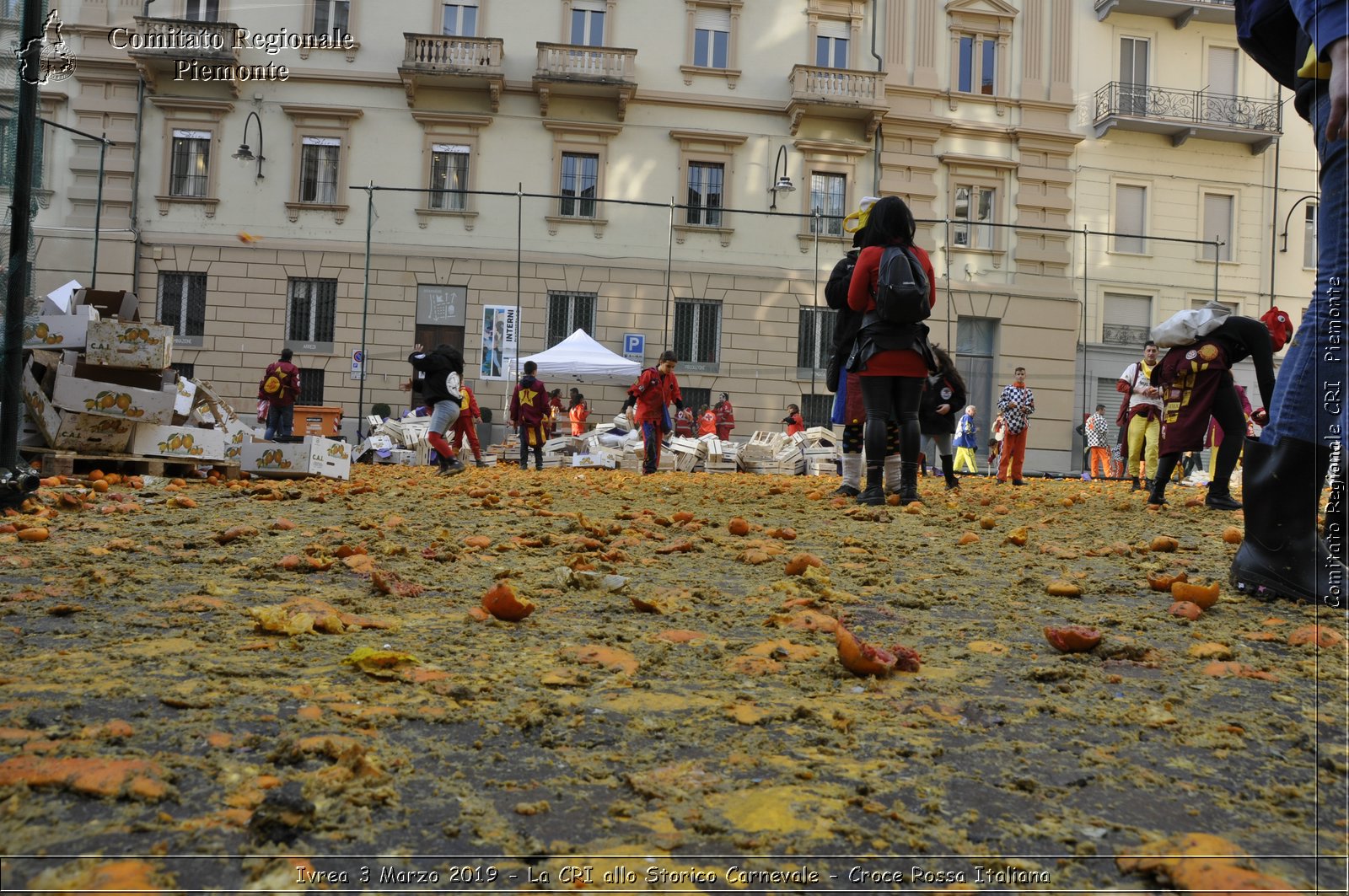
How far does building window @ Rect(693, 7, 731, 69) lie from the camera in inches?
1061

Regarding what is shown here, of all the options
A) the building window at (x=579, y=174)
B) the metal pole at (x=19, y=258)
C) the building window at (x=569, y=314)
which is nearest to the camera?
the metal pole at (x=19, y=258)

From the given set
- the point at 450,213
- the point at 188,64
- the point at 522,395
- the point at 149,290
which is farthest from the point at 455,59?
the point at 522,395

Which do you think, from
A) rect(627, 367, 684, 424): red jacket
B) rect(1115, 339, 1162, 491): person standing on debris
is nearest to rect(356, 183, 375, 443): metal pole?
rect(627, 367, 684, 424): red jacket

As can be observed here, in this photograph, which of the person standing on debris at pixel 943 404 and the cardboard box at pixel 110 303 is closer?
the cardboard box at pixel 110 303

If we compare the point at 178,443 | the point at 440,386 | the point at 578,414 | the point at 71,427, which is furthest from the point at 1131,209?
the point at 71,427

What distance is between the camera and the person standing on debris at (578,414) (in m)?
22.6

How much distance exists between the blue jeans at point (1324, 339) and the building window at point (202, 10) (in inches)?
1135

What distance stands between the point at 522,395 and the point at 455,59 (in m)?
12.5

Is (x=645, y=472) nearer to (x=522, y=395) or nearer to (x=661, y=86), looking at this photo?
(x=522, y=395)

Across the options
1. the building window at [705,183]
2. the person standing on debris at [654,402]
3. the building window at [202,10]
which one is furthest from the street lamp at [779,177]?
the building window at [202,10]

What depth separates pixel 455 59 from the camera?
25.4 meters

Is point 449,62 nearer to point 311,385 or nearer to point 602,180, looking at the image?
point 602,180

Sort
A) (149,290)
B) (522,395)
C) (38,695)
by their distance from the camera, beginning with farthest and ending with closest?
(149,290) < (522,395) < (38,695)

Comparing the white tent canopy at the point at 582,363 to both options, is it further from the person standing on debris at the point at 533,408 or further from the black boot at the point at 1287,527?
the black boot at the point at 1287,527
